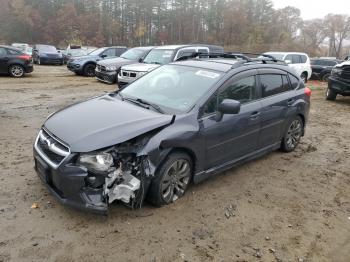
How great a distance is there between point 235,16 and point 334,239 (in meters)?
78.0

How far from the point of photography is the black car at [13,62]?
49.0ft

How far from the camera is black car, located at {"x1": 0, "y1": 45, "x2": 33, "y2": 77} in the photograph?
1492cm

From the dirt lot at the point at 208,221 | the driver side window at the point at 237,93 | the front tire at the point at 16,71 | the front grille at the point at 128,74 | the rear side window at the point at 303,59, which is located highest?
the rear side window at the point at 303,59

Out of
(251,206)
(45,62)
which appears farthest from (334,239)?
(45,62)

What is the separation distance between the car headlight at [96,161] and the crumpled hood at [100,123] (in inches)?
3.3

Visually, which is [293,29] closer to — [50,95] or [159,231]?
[50,95]

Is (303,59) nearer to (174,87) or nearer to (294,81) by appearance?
(294,81)

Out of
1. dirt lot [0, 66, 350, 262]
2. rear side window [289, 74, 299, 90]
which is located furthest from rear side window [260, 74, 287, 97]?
dirt lot [0, 66, 350, 262]

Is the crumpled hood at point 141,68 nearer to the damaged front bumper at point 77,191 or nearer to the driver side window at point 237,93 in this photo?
the driver side window at point 237,93

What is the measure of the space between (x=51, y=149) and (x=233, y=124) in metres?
2.33

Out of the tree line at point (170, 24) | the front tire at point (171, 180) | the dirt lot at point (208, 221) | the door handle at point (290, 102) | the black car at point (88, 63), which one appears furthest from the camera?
the tree line at point (170, 24)

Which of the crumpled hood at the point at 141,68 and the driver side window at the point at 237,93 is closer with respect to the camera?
the driver side window at the point at 237,93

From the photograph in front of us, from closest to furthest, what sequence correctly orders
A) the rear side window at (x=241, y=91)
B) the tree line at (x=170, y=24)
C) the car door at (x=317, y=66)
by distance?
the rear side window at (x=241, y=91)
the car door at (x=317, y=66)
the tree line at (x=170, y=24)

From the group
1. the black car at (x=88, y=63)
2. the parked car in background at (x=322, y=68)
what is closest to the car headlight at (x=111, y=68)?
the black car at (x=88, y=63)
